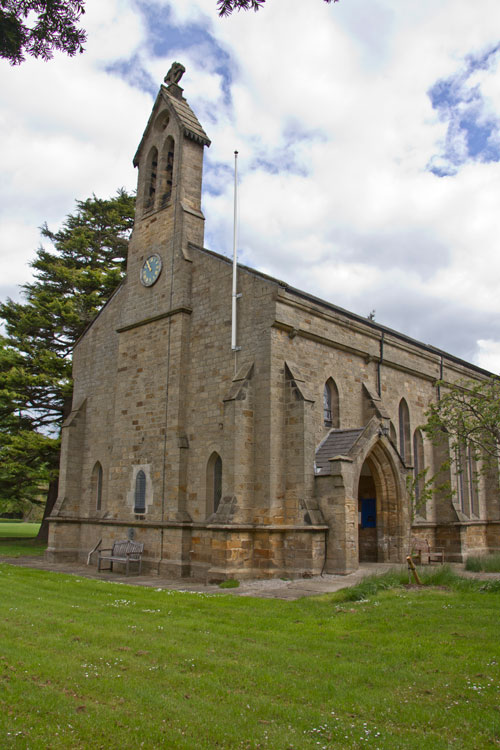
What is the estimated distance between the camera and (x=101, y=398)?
79.7 feet

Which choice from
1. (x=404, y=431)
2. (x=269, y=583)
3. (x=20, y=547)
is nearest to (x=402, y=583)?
(x=269, y=583)

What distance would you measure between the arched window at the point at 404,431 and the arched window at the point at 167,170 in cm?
1186

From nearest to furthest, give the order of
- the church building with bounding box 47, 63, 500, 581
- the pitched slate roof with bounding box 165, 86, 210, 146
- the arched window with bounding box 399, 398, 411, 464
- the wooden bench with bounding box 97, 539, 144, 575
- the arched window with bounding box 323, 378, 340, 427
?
the church building with bounding box 47, 63, 500, 581
the wooden bench with bounding box 97, 539, 144, 575
the arched window with bounding box 323, 378, 340, 427
the pitched slate roof with bounding box 165, 86, 210, 146
the arched window with bounding box 399, 398, 411, 464

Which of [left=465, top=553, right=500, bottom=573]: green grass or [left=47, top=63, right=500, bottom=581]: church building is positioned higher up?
[left=47, top=63, right=500, bottom=581]: church building

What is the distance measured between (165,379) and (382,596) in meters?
10.6

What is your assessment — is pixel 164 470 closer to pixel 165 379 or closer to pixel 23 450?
pixel 165 379

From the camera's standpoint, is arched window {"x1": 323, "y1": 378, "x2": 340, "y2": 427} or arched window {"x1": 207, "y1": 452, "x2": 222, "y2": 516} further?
arched window {"x1": 323, "y1": 378, "x2": 340, "y2": 427}

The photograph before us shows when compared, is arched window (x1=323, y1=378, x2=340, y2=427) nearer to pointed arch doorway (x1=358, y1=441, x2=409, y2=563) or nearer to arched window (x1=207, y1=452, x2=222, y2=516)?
pointed arch doorway (x1=358, y1=441, x2=409, y2=563)

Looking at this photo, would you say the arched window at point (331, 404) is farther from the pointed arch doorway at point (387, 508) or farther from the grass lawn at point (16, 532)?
the grass lawn at point (16, 532)

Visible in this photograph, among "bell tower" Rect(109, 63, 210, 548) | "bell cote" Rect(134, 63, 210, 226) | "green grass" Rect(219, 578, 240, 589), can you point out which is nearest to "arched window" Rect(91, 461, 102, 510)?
"bell tower" Rect(109, 63, 210, 548)

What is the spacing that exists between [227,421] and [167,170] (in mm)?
10953

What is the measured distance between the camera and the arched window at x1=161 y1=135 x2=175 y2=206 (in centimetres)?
2295

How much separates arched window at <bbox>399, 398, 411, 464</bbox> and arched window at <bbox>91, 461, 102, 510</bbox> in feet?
38.4

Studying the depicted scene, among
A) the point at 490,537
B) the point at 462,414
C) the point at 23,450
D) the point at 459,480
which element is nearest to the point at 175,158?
the point at 462,414
